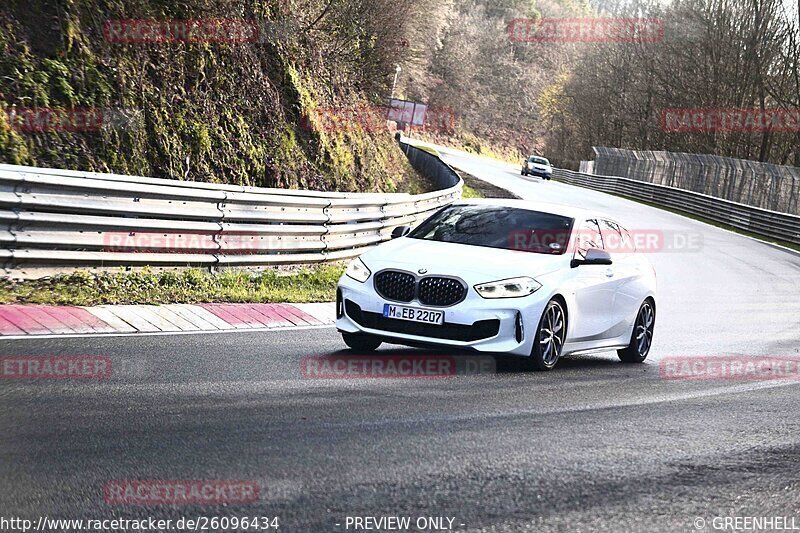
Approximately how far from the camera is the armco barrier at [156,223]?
10.3m

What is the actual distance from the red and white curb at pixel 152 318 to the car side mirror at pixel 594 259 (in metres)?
3.22

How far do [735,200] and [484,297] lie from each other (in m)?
42.1

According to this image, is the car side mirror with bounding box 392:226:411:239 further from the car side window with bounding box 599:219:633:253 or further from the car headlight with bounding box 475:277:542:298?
the car side window with bounding box 599:219:633:253

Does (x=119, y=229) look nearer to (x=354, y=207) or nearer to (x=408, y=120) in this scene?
(x=354, y=207)

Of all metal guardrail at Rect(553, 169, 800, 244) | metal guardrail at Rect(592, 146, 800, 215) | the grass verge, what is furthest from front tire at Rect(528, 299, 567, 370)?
metal guardrail at Rect(592, 146, 800, 215)

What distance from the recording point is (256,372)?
7.98 meters

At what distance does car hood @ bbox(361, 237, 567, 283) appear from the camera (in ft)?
29.3

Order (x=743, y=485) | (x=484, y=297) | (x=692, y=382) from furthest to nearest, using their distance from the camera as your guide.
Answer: (x=692, y=382)
(x=484, y=297)
(x=743, y=485)

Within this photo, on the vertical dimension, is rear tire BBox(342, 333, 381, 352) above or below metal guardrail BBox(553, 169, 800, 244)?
above

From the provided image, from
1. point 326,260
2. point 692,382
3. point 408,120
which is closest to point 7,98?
point 326,260

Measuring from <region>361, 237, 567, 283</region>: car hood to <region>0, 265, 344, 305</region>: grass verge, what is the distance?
9.86 feet

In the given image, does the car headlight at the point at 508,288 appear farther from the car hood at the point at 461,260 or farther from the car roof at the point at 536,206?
the car roof at the point at 536,206

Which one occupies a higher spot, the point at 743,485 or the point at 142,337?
the point at 743,485

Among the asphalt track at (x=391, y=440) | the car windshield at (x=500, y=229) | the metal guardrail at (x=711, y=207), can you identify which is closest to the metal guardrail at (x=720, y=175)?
the metal guardrail at (x=711, y=207)
